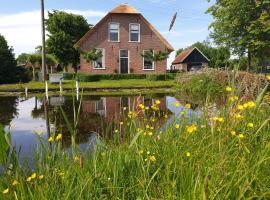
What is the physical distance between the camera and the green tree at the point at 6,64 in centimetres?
2850

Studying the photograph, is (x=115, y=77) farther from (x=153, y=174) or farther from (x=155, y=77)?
(x=153, y=174)

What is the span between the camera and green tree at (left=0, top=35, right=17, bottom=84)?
2850 centimetres

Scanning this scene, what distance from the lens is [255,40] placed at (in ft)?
84.4

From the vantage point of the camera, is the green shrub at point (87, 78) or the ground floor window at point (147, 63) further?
the ground floor window at point (147, 63)

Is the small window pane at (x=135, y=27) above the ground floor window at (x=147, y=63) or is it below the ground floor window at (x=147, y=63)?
above

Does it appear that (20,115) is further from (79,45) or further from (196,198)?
(79,45)

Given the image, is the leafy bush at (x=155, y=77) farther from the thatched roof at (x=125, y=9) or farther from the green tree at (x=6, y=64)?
the green tree at (x=6, y=64)

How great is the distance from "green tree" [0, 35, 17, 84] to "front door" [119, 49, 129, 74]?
401 inches

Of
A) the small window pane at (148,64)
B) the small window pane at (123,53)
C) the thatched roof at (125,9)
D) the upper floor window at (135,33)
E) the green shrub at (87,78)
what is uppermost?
the thatched roof at (125,9)

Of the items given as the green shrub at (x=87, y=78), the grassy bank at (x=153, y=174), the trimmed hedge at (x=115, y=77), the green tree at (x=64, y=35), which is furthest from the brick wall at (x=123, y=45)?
the grassy bank at (x=153, y=174)

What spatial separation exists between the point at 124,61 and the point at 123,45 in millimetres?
1505

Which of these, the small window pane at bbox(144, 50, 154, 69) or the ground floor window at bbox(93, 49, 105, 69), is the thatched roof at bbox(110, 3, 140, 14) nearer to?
the ground floor window at bbox(93, 49, 105, 69)

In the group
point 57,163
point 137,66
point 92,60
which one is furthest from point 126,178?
point 137,66

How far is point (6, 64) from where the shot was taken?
94.0 ft
